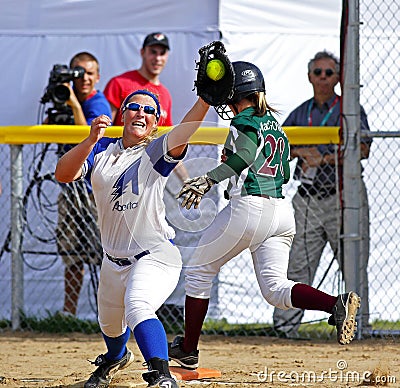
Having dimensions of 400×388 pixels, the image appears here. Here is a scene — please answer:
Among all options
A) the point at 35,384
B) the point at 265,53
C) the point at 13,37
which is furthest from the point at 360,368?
the point at 13,37

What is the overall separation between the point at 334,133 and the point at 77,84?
7.50ft

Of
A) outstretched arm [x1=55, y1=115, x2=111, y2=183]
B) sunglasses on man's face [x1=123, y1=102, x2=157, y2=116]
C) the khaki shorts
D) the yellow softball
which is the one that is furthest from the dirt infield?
the yellow softball

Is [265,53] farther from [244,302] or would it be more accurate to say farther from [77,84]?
[244,302]

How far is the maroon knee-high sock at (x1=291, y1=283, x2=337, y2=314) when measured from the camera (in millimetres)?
4840

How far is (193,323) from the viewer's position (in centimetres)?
532

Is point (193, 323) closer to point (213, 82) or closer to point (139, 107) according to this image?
point (139, 107)

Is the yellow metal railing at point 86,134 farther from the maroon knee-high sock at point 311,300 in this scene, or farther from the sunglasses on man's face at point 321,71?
the maroon knee-high sock at point 311,300

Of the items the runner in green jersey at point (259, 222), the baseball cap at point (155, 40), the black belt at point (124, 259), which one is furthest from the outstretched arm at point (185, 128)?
the baseball cap at point (155, 40)

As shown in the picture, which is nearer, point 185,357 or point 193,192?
point 193,192

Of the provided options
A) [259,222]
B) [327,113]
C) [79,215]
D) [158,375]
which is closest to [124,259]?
[158,375]

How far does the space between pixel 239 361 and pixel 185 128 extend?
239cm

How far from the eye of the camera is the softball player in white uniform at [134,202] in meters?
4.35

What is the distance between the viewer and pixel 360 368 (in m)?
5.71

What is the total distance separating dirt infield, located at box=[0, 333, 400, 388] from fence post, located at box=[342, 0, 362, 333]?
65 cm
